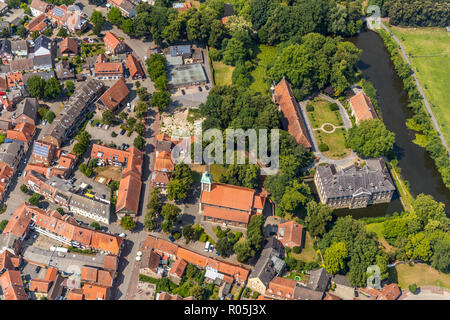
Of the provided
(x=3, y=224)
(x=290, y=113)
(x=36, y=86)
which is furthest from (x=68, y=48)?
→ (x=290, y=113)

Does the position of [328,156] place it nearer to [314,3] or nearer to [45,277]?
[314,3]

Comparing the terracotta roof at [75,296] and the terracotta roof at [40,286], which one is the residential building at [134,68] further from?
the terracotta roof at [75,296]

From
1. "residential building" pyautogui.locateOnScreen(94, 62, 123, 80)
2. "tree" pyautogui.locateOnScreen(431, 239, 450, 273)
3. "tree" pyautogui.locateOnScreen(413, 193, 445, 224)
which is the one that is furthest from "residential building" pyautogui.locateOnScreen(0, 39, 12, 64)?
"tree" pyautogui.locateOnScreen(431, 239, 450, 273)

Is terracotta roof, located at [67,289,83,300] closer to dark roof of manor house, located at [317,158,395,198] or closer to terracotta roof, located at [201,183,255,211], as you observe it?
terracotta roof, located at [201,183,255,211]

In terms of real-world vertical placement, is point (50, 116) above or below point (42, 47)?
below

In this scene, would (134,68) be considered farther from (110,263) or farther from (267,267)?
(267,267)

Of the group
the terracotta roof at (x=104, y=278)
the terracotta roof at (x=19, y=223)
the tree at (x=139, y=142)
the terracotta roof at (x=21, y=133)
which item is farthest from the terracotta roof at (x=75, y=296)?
the terracotta roof at (x=21, y=133)

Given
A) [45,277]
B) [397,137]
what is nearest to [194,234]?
[45,277]

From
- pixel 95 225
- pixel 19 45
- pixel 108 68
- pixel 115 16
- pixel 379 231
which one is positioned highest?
pixel 115 16
